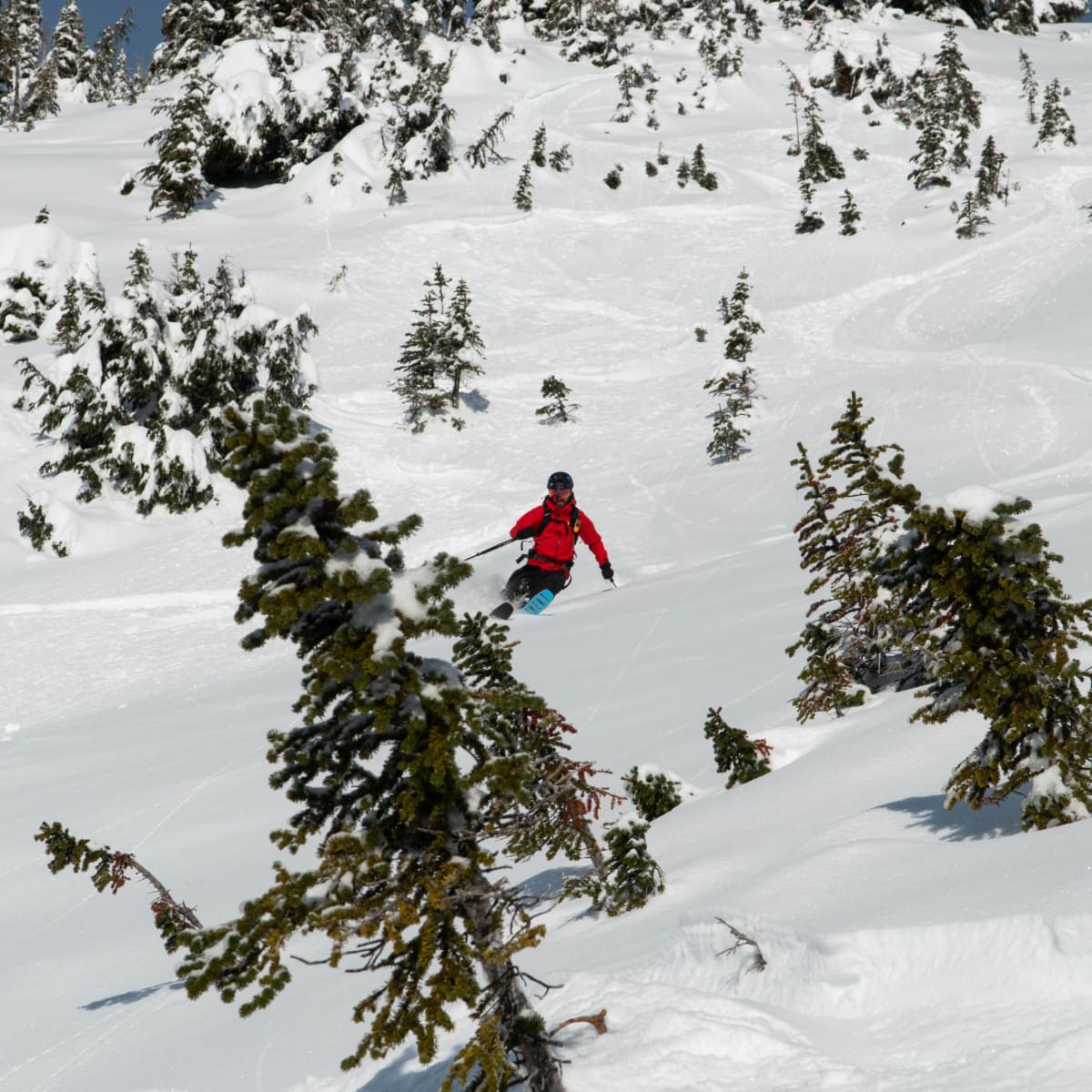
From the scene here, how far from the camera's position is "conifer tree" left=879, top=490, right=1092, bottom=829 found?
5.11 meters

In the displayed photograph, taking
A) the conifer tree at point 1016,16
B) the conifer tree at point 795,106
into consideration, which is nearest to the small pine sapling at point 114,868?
the conifer tree at point 795,106

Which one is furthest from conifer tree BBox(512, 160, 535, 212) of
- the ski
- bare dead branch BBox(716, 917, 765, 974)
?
bare dead branch BBox(716, 917, 765, 974)

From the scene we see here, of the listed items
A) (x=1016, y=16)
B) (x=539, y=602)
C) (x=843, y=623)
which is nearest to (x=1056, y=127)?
(x=539, y=602)

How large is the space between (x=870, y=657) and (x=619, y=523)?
1476 centimetres

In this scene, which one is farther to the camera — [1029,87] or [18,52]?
[18,52]

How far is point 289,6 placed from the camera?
68.8 meters

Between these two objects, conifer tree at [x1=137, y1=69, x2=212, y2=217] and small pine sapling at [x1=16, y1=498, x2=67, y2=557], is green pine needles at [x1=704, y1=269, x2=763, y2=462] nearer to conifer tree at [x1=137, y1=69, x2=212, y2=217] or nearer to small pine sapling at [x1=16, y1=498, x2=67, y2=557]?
small pine sapling at [x1=16, y1=498, x2=67, y2=557]

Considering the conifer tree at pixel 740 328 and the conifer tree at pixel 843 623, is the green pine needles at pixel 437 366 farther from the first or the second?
the conifer tree at pixel 843 623

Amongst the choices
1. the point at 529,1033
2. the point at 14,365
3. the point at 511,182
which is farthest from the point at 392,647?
the point at 511,182

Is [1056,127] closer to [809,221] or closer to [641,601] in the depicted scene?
[809,221]

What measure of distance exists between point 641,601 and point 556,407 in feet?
54.9

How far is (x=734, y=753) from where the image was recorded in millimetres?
9094

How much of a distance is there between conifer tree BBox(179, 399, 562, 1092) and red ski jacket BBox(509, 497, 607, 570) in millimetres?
10917

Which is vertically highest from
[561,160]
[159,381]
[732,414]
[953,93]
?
[561,160]
